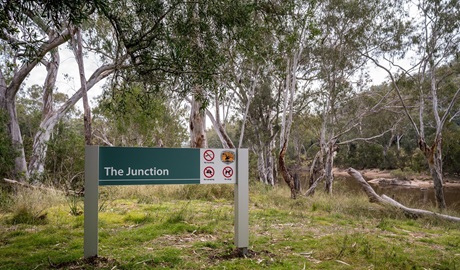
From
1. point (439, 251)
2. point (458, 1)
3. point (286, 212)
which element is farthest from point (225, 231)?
point (458, 1)

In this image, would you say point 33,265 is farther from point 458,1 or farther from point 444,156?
point 444,156

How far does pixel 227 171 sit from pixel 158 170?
834 millimetres

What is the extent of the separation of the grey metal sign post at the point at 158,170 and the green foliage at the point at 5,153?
762cm

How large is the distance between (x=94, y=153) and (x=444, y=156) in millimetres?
32675

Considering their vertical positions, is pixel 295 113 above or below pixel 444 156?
above

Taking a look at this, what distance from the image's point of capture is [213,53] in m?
5.26

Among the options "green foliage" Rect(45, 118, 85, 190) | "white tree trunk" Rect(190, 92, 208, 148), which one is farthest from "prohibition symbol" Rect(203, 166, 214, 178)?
"green foliage" Rect(45, 118, 85, 190)

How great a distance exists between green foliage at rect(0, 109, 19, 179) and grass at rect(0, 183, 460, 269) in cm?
265

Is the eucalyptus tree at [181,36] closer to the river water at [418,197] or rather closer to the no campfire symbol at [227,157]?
the no campfire symbol at [227,157]

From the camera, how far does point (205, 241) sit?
4383 millimetres

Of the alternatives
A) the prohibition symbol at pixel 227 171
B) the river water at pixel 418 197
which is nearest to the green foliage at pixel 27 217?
the prohibition symbol at pixel 227 171

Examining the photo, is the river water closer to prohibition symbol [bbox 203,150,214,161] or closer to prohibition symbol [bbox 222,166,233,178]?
prohibition symbol [bbox 222,166,233,178]

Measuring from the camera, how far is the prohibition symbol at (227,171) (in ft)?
12.7

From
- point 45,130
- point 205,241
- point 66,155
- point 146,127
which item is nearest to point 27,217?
point 205,241
